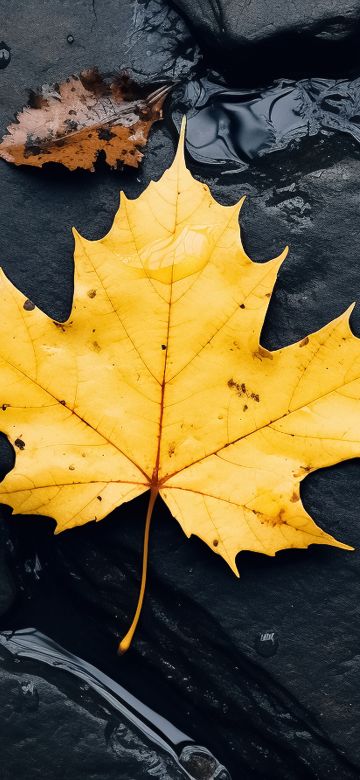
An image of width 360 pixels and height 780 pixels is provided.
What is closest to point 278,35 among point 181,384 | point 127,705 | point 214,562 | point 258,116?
point 258,116

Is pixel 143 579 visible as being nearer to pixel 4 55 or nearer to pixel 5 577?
pixel 5 577

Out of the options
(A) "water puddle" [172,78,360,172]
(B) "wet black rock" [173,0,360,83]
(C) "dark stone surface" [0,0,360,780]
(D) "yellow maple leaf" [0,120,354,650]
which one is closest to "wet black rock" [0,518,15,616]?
(C) "dark stone surface" [0,0,360,780]

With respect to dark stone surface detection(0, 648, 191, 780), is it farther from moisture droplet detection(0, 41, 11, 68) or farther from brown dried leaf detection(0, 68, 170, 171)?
moisture droplet detection(0, 41, 11, 68)

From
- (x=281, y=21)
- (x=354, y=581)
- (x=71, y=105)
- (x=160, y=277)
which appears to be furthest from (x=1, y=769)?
(x=281, y=21)

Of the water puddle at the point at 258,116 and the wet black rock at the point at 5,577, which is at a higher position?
the water puddle at the point at 258,116

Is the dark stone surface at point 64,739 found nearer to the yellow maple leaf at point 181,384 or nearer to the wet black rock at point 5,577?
the wet black rock at point 5,577

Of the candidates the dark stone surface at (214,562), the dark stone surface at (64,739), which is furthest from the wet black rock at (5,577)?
the dark stone surface at (64,739)
